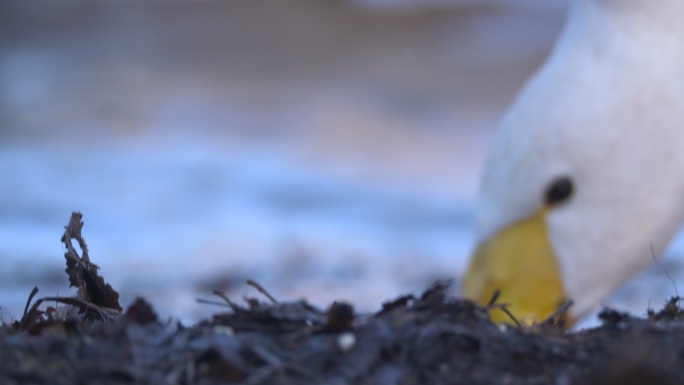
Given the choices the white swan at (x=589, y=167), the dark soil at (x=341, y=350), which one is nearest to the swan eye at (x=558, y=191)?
the white swan at (x=589, y=167)

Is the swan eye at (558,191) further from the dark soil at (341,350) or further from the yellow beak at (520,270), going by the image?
the dark soil at (341,350)

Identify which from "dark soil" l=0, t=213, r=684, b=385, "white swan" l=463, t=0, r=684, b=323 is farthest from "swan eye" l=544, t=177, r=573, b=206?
"dark soil" l=0, t=213, r=684, b=385

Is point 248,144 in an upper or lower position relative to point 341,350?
upper

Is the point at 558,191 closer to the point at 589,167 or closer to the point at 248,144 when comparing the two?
the point at 589,167

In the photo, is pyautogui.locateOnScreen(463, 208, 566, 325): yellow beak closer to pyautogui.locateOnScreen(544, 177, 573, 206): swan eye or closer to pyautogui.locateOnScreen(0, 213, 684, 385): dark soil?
pyautogui.locateOnScreen(544, 177, 573, 206): swan eye

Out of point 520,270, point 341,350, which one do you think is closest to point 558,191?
point 520,270

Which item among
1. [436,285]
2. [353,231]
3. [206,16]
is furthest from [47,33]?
[436,285]

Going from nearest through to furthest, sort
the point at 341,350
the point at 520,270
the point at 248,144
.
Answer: the point at 341,350 → the point at 520,270 → the point at 248,144

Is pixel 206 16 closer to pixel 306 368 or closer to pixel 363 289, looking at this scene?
pixel 363 289
